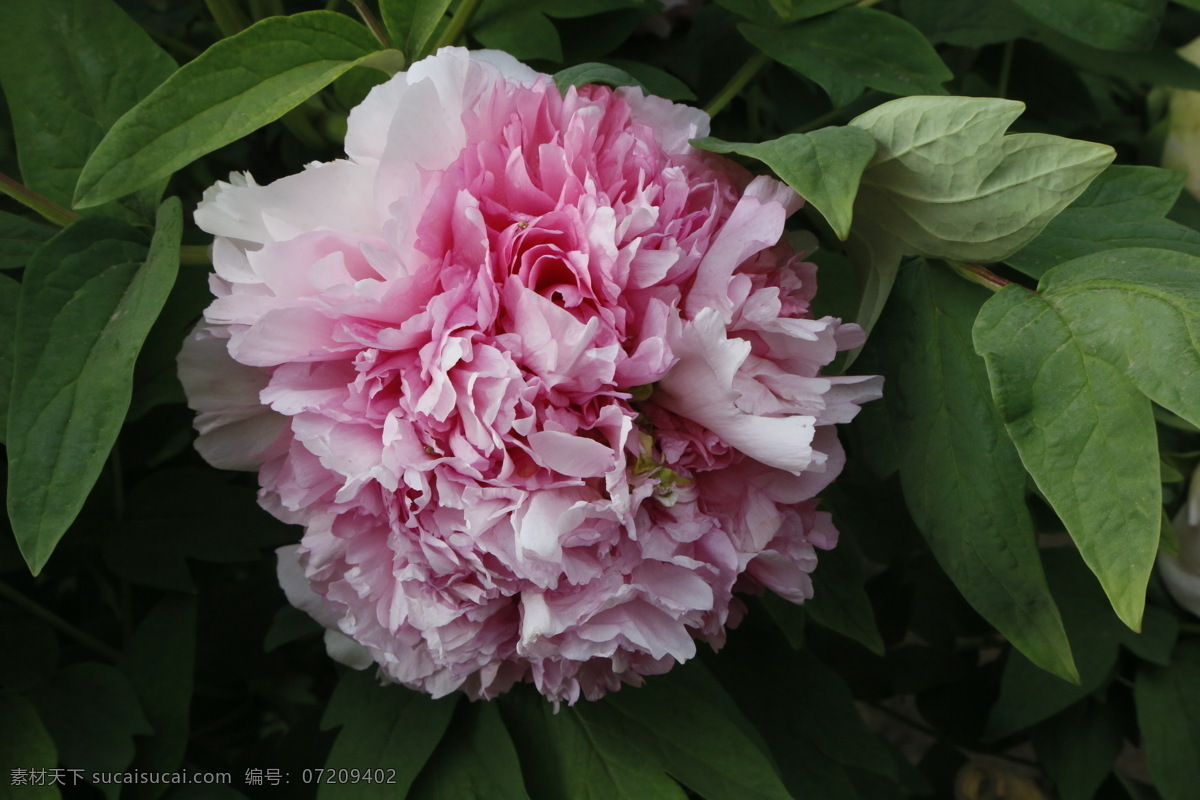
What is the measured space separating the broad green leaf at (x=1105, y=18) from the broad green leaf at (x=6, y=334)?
0.53 meters

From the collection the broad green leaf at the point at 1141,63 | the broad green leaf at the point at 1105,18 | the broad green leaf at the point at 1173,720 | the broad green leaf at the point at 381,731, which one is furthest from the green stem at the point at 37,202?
the broad green leaf at the point at 1173,720

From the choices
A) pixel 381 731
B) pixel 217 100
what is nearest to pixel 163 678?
pixel 381 731

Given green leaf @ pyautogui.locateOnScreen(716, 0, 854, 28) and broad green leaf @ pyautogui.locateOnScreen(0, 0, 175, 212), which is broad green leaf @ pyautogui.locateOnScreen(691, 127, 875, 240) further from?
broad green leaf @ pyautogui.locateOnScreen(0, 0, 175, 212)

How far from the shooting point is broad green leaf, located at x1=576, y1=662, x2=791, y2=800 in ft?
1.64

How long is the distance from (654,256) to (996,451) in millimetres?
183

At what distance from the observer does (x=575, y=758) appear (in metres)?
0.52

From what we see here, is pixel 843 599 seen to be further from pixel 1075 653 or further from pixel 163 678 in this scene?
pixel 163 678

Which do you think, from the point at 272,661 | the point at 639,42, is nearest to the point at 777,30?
the point at 639,42

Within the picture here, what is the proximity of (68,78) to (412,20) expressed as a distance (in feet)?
0.59

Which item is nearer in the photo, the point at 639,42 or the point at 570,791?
the point at 570,791

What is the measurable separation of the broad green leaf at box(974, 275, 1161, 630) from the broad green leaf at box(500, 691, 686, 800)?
253mm

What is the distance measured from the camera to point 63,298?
15.7 inches

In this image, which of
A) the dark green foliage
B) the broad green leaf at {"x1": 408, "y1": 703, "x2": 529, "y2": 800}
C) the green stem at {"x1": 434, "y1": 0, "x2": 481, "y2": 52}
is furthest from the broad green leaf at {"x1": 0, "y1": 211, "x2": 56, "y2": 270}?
the broad green leaf at {"x1": 408, "y1": 703, "x2": 529, "y2": 800}

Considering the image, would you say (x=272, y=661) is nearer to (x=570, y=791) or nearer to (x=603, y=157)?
(x=570, y=791)
